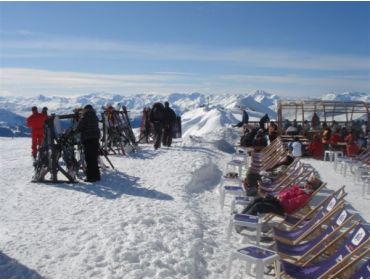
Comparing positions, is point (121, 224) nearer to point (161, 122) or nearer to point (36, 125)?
point (36, 125)

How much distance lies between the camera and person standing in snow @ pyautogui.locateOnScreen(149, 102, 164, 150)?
1598 centimetres

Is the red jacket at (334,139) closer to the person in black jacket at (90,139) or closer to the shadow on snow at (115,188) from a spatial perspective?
the shadow on snow at (115,188)

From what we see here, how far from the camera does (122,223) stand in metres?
7.34

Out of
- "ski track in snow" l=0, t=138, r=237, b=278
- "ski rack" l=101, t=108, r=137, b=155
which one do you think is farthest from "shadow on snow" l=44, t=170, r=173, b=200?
"ski rack" l=101, t=108, r=137, b=155

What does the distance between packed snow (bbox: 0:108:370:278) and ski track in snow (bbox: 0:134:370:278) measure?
0.04 ft

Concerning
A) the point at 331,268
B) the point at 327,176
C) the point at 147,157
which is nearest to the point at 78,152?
the point at 147,157

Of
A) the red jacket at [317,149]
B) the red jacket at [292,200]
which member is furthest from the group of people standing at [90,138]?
the red jacket at [317,149]

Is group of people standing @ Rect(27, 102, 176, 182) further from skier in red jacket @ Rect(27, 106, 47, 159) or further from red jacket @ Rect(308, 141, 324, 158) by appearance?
red jacket @ Rect(308, 141, 324, 158)

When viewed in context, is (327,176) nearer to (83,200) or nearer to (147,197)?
(147,197)

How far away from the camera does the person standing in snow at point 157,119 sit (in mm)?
15984

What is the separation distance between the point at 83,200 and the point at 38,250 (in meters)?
2.79

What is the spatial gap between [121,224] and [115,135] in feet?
26.9

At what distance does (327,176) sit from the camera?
13414 mm

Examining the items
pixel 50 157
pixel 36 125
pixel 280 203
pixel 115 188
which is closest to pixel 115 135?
pixel 36 125
